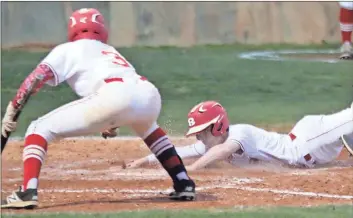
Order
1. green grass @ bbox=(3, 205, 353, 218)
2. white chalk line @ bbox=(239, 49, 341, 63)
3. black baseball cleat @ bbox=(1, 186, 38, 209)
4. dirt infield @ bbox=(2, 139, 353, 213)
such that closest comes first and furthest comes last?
green grass @ bbox=(3, 205, 353, 218) < black baseball cleat @ bbox=(1, 186, 38, 209) < dirt infield @ bbox=(2, 139, 353, 213) < white chalk line @ bbox=(239, 49, 341, 63)

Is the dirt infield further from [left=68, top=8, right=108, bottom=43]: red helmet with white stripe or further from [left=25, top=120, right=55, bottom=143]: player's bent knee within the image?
[left=68, top=8, right=108, bottom=43]: red helmet with white stripe

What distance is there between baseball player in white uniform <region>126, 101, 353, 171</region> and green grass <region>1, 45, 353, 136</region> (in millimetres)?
2210

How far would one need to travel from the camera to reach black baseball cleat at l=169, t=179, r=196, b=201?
24.4ft

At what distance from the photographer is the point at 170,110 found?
1298cm

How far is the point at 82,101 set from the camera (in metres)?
6.95

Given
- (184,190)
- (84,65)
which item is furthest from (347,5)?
(84,65)

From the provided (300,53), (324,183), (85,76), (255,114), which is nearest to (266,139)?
(324,183)

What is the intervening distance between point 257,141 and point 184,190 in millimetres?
1695

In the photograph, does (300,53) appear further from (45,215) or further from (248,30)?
(45,215)

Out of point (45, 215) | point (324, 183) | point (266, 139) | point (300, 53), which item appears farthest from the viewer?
point (300, 53)

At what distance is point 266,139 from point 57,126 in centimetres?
271

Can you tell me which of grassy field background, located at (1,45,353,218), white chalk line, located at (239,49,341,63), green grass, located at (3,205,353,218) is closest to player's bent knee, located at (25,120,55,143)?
green grass, located at (3,205,353,218)

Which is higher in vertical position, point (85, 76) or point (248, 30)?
point (85, 76)

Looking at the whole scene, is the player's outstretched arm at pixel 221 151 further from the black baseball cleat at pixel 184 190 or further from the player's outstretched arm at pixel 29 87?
the player's outstretched arm at pixel 29 87
